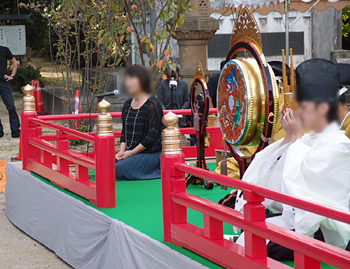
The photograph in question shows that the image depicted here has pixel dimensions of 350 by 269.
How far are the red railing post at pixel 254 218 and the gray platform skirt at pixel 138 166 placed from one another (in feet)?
9.04

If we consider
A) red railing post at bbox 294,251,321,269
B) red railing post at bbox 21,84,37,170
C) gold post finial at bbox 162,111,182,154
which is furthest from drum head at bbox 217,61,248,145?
red railing post at bbox 21,84,37,170

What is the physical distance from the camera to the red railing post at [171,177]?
12.2 ft

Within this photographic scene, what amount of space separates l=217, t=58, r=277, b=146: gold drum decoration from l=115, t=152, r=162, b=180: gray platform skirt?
48.3 inches

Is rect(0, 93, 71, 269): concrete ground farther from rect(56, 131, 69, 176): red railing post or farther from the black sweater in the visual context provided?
the black sweater

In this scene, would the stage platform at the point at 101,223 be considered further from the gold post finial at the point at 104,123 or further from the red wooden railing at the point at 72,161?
the gold post finial at the point at 104,123

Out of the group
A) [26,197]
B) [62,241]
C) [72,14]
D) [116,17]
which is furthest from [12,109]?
[62,241]

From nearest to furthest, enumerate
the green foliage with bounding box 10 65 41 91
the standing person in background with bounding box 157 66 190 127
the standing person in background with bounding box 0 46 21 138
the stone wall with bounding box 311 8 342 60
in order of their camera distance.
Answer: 1. the standing person in background with bounding box 157 66 190 127
2. the standing person in background with bounding box 0 46 21 138
3. the stone wall with bounding box 311 8 342 60
4. the green foliage with bounding box 10 65 41 91

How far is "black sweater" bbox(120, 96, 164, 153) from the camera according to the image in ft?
18.0

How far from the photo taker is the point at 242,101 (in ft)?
14.0

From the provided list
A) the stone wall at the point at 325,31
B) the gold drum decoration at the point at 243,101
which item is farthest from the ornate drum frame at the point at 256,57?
the stone wall at the point at 325,31

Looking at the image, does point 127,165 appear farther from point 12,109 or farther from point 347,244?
point 12,109

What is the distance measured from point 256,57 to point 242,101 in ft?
1.06

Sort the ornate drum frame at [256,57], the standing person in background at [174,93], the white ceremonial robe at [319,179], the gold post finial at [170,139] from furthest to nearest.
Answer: the standing person in background at [174,93], the ornate drum frame at [256,57], the gold post finial at [170,139], the white ceremonial robe at [319,179]

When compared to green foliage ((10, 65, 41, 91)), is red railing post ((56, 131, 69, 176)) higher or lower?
lower
